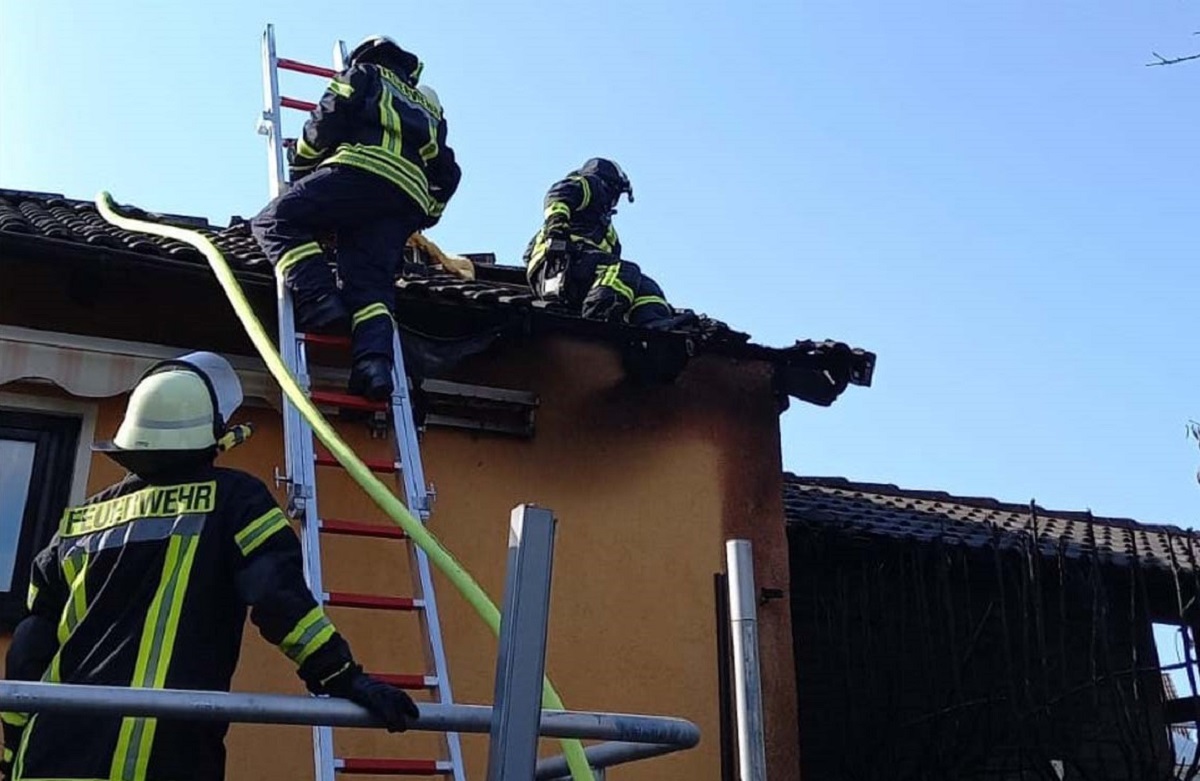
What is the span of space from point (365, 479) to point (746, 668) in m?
1.13

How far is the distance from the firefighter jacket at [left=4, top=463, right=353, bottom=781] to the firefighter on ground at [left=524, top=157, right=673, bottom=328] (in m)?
3.46

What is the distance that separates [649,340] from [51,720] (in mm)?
3784

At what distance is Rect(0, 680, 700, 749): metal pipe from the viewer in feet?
6.19

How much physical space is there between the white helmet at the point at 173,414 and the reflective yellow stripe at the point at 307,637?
0.58 meters

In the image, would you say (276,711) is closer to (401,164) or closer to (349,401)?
(349,401)

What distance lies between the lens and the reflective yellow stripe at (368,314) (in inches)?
191

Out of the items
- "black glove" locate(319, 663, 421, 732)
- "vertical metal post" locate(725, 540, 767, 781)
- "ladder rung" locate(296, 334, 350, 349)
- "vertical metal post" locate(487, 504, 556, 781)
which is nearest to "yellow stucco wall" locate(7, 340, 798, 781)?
"ladder rung" locate(296, 334, 350, 349)

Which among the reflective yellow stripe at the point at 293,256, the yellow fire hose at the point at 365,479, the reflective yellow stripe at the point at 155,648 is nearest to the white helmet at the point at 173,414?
the reflective yellow stripe at the point at 155,648

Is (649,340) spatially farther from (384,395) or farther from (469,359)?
(384,395)

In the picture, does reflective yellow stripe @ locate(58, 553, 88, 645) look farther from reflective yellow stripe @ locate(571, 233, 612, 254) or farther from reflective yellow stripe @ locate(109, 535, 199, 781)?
reflective yellow stripe @ locate(571, 233, 612, 254)

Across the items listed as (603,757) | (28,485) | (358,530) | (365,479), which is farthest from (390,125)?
(603,757)

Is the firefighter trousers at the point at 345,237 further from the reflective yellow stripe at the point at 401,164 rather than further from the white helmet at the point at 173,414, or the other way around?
the white helmet at the point at 173,414

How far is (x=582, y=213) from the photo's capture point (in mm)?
7617

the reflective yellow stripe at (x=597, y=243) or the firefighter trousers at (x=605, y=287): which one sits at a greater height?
the reflective yellow stripe at (x=597, y=243)
